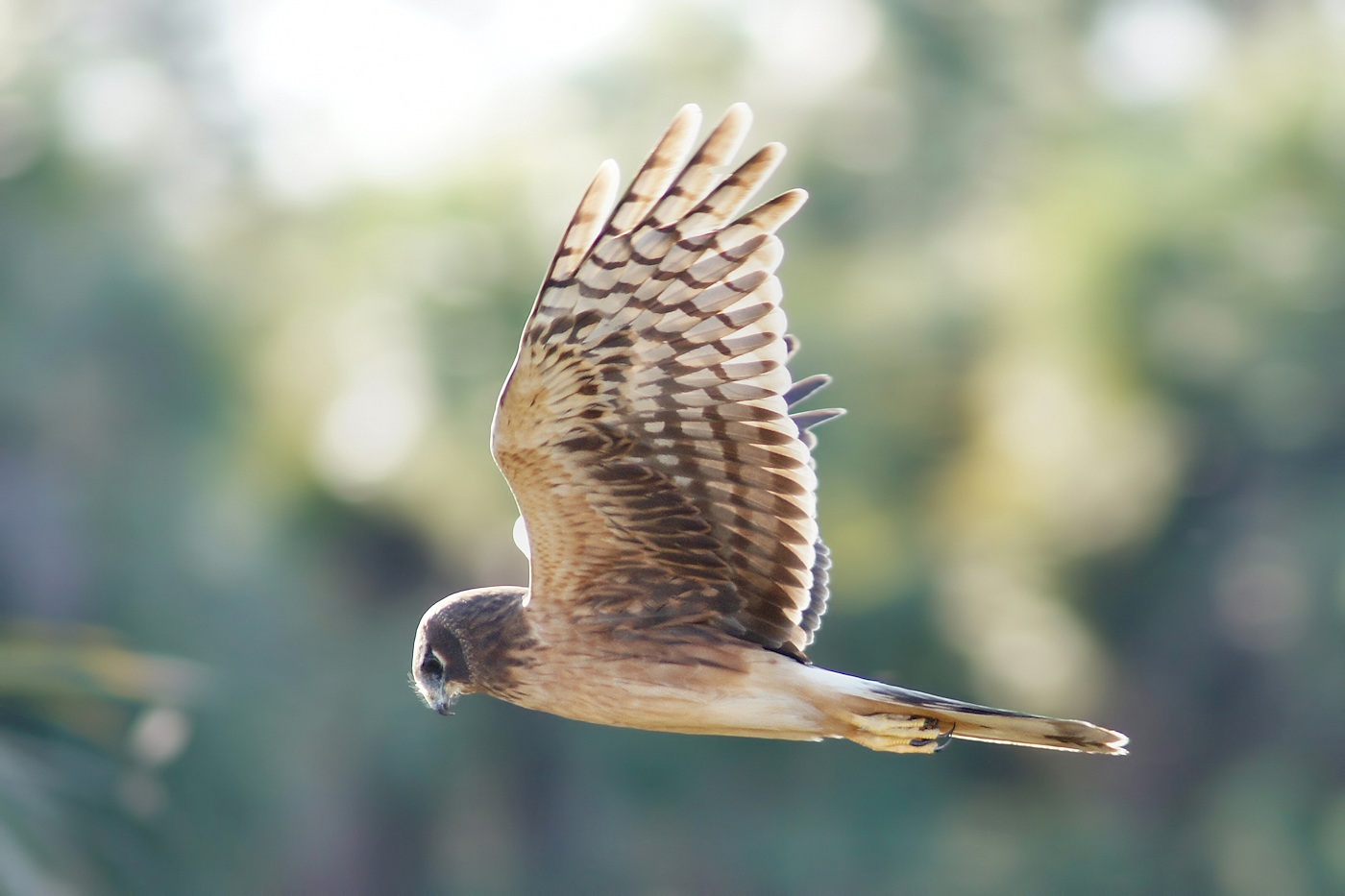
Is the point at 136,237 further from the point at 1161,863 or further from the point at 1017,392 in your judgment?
the point at 1161,863

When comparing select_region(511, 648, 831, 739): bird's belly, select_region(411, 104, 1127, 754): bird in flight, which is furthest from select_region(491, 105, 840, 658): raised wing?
select_region(511, 648, 831, 739): bird's belly

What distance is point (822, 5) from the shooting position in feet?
57.9

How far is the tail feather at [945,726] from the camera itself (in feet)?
11.8

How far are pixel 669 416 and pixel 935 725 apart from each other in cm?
106

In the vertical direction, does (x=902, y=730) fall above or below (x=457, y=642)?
below

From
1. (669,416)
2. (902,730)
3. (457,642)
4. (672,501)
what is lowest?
(902,730)

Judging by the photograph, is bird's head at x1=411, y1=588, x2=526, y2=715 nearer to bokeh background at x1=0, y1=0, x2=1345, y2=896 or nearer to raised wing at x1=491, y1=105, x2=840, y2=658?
raised wing at x1=491, y1=105, x2=840, y2=658

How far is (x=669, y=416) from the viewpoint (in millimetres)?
3457

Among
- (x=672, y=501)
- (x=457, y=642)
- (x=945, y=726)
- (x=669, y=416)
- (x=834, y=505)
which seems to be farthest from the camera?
(x=834, y=505)

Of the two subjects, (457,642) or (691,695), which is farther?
(457,642)

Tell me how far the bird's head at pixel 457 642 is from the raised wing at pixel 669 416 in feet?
0.44

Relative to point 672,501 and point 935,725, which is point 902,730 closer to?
point 935,725

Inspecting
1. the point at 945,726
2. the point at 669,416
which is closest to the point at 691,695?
the point at 945,726

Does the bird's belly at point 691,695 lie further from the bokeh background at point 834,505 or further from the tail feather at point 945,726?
the bokeh background at point 834,505
